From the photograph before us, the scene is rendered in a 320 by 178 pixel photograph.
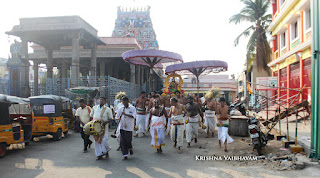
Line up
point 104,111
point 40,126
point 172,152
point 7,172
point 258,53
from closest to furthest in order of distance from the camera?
point 7,172
point 104,111
point 172,152
point 40,126
point 258,53

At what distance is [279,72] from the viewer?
62.3 feet

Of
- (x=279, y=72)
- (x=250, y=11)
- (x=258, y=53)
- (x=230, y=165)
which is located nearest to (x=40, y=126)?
(x=230, y=165)

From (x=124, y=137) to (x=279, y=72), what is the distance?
650 inches

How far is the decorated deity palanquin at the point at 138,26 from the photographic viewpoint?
42.4m

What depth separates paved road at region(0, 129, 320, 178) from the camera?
5000mm

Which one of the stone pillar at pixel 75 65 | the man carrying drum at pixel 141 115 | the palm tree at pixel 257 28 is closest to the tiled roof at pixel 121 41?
the stone pillar at pixel 75 65

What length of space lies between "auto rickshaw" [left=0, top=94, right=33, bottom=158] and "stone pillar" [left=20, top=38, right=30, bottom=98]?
9.87 metres

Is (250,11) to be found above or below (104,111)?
above

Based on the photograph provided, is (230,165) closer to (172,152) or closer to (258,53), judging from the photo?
(172,152)

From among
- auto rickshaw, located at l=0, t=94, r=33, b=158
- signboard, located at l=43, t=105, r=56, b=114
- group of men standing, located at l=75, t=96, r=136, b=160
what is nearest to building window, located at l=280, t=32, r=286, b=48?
group of men standing, located at l=75, t=96, r=136, b=160

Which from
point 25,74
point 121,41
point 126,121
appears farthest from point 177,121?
point 121,41

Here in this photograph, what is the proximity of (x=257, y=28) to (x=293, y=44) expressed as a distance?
863 centimetres

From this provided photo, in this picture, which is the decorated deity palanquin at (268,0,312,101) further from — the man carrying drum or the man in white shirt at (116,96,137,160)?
the man in white shirt at (116,96,137,160)

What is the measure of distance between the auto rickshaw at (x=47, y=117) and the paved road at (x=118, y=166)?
128 cm
